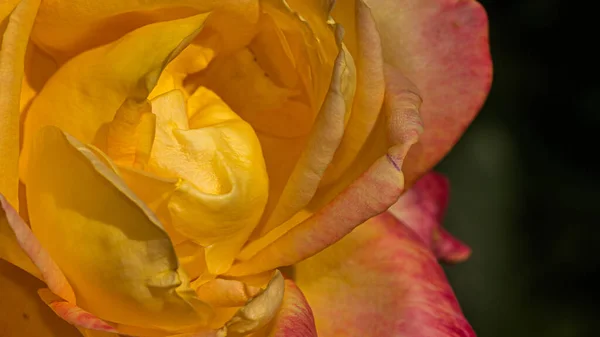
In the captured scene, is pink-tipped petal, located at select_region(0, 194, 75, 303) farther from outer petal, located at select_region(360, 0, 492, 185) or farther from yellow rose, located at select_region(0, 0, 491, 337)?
outer petal, located at select_region(360, 0, 492, 185)

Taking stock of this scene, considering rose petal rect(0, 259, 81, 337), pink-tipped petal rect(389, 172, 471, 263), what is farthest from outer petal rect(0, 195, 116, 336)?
pink-tipped petal rect(389, 172, 471, 263)

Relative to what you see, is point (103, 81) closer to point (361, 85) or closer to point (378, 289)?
point (361, 85)

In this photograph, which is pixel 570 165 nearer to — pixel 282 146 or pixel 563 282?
pixel 563 282

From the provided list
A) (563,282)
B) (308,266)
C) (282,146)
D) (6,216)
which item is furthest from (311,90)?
(563,282)

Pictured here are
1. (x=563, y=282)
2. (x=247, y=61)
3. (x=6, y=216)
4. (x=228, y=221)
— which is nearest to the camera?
(x=6, y=216)

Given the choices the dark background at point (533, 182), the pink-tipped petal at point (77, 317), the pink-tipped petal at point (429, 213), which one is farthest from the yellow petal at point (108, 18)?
the dark background at point (533, 182)

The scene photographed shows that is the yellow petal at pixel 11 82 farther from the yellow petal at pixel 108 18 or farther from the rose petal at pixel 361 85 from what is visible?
the rose petal at pixel 361 85
